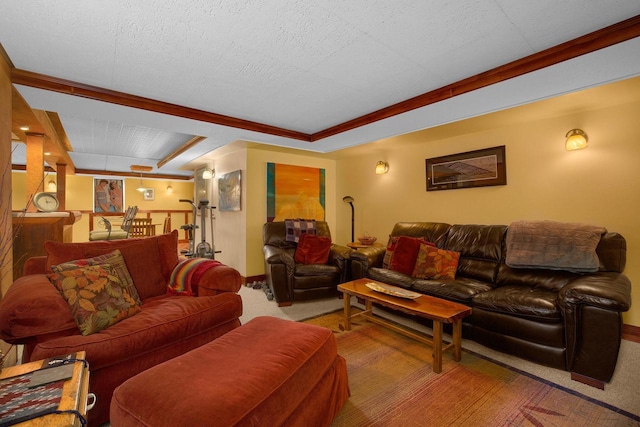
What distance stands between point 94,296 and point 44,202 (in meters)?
2.89

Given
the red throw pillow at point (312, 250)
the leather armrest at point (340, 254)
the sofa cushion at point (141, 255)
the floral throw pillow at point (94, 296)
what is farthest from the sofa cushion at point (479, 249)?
the floral throw pillow at point (94, 296)

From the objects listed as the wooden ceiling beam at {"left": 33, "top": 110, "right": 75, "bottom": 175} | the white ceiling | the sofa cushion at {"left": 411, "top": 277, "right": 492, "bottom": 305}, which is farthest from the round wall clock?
the sofa cushion at {"left": 411, "top": 277, "right": 492, "bottom": 305}

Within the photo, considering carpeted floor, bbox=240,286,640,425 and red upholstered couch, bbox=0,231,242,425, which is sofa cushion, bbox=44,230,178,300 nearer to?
red upholstered couch, bbox=0,231,242,425

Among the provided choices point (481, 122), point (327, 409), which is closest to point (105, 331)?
point (327, 409)

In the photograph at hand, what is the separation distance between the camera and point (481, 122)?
3.17 metres

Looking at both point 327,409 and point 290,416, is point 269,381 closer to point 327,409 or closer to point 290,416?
point 290,416

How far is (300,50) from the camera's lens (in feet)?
6.08

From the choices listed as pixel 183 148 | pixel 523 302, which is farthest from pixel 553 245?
pixel 183 148

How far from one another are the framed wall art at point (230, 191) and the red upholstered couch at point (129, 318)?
2.11 m

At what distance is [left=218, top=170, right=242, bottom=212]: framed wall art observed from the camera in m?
4.54

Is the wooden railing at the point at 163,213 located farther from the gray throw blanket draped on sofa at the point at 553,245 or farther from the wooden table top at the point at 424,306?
the gray throw blanket draped on sofa at the point at 553,245

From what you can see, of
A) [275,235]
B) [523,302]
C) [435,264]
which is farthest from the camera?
[275,235]

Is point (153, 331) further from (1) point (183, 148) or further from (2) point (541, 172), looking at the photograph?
(2) point (541, 172)

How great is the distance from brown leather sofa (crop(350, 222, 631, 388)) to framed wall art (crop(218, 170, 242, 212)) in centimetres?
255
